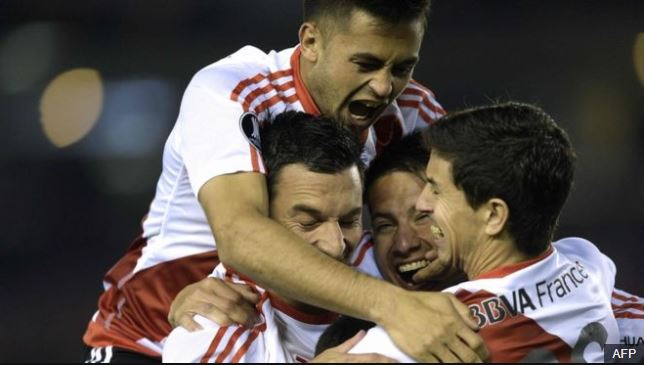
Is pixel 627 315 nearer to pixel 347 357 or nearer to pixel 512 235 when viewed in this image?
pixel 512 235

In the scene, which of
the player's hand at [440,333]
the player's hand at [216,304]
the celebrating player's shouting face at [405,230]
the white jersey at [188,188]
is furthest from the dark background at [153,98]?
the player's hand at [440,333]

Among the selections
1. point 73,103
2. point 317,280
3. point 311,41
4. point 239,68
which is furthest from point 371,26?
point 73,103

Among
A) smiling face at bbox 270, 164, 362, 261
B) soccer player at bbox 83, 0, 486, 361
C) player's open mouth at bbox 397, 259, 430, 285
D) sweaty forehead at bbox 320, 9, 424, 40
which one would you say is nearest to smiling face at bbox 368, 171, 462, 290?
player's open mouth at bbox 397, 259, 430, 285

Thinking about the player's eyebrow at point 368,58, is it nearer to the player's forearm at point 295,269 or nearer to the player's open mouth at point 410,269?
the player's open mouth at point 410,269

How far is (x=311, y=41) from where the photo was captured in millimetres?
3529

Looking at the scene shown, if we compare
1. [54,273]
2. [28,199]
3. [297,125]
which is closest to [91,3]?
[28,199]

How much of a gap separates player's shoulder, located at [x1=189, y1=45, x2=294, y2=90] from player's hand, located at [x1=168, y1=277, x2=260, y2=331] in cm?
63

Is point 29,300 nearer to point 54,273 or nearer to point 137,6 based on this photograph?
point 54,273

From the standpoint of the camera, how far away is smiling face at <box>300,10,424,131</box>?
131 inches

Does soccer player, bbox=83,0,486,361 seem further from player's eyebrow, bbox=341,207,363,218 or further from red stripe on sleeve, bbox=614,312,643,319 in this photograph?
red stripe on sleeve, bbox=614,312,643,319

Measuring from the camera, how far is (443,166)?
2701mm

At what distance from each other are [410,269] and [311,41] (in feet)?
2.73

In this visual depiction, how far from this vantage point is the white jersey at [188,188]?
3.22 metres

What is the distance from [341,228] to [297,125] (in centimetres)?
36
